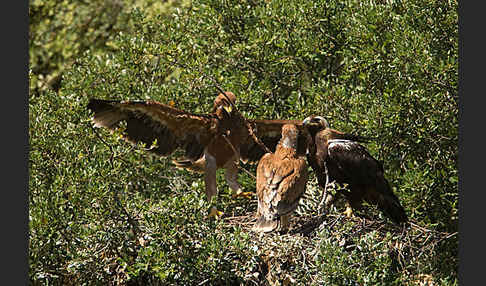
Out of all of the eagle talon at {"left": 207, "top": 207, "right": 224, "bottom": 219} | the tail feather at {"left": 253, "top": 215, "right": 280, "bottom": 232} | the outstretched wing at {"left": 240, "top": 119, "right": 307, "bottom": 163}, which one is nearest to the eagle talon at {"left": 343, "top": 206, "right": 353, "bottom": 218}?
the outstretched wing at {"left": 240, "top": 119, "right": 307, "bottom": 163}

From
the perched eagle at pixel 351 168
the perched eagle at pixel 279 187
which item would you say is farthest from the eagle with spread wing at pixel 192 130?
the perched eagle at pixel 351 168

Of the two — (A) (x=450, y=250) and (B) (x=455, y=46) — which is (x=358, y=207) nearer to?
(A) (x=450, y=250)

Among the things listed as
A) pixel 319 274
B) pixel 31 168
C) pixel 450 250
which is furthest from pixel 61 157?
pixel 450 250

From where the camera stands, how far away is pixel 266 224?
602 centimetres

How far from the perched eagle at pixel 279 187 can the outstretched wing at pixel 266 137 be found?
0.44 metres

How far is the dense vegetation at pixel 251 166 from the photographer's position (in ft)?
19.5

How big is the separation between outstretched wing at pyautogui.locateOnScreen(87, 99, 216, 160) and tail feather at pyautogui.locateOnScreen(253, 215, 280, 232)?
1094 millimetres

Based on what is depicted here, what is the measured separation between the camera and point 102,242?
6105mm

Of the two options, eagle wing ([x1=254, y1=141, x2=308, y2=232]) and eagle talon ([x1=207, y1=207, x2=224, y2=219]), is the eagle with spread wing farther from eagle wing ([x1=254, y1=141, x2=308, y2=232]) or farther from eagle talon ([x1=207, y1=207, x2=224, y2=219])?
eagle wing ([x1=254, y1=141, x2=308, y2=232])

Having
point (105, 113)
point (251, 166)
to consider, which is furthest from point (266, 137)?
point (105, 113)

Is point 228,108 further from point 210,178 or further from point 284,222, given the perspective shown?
point 284,222

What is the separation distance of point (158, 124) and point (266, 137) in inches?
40.8

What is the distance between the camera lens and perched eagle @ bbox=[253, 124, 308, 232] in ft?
19.7

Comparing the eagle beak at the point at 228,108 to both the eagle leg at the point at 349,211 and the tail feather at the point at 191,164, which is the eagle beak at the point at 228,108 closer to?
the tail feather at the point at 191,164
